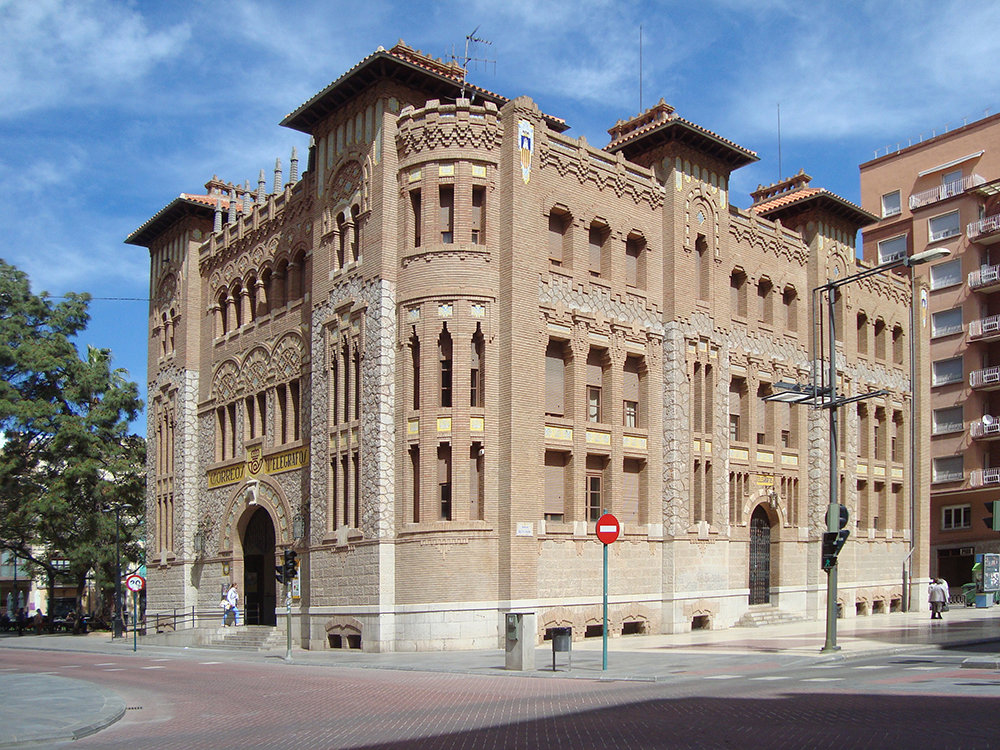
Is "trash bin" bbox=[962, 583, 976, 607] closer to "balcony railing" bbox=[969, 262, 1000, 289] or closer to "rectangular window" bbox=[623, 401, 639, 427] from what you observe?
"balcony railing" bbox=[969, 262, 1000, 289]

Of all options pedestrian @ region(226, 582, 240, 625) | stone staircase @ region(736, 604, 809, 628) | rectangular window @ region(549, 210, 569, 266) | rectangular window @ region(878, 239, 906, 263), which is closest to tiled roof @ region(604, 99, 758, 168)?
rectangular window @ region(549, 210, 569, 266)

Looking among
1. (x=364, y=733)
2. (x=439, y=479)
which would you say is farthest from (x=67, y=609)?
(x=364, y=733)

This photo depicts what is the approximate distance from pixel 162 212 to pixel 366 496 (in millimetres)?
19748

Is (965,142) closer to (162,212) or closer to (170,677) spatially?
(162,212)

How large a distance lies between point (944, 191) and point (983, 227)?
391 centimetres

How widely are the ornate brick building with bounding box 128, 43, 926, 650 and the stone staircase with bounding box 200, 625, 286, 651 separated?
1.22 m

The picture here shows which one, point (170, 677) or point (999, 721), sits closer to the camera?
point (999, 721)

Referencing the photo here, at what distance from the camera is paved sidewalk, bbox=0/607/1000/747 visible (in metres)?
16.1

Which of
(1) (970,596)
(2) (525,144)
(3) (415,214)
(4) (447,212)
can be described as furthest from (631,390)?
(1) (970,596)

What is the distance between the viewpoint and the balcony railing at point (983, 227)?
181 ft

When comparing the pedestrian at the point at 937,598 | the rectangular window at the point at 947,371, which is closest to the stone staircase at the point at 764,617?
the pedestrian at the point at 937,598

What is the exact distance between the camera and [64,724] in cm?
1494

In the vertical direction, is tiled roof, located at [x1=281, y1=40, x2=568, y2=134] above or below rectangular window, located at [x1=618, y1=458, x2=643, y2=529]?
above

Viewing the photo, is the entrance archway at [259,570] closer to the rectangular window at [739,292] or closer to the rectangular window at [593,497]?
the rectangular window at [593,497]
